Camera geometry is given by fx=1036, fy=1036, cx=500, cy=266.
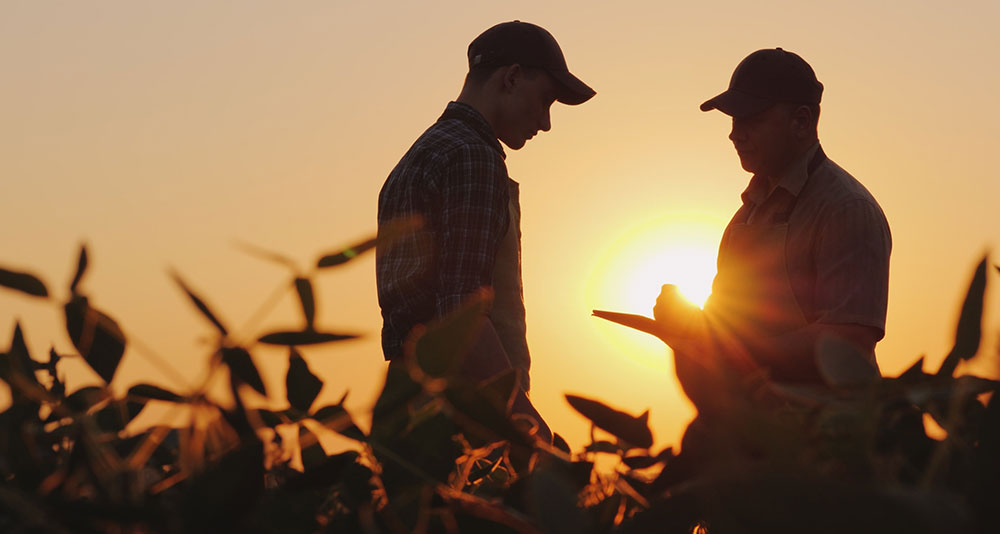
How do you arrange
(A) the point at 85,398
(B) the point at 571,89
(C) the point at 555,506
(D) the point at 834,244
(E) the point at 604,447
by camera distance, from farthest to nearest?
(B) the point at 571,89 < (D) the point at 834,244 < (E) the point at 604,447 < (A) the point at 85,398 < (C) the point at 555,506

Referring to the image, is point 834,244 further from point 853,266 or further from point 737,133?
point 737,133

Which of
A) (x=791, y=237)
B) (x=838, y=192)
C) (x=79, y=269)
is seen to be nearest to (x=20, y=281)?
(x=79, y=269)

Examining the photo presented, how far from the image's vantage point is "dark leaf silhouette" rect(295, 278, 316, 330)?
1.98 ft

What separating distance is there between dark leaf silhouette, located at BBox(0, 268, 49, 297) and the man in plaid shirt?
8.61ft

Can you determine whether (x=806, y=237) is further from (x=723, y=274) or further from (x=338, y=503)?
(x=338, y=503)

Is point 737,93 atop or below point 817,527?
atop

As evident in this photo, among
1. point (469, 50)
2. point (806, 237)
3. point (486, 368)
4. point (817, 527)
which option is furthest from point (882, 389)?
point (469, 50)

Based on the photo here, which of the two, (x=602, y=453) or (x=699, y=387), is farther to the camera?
(x=602, y=453)

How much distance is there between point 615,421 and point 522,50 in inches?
145

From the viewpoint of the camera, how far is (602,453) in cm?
78

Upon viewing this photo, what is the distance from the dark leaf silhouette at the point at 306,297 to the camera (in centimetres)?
60

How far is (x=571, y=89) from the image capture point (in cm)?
438

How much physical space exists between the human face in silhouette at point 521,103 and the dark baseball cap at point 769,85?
796mm

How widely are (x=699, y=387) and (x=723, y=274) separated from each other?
4.09 m
